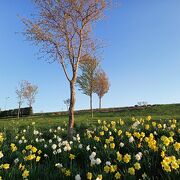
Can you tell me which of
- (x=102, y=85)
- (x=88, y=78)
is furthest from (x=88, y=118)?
(x=102, y=85)

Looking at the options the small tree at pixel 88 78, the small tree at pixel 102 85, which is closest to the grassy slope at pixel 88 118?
the small tree at pixel 88 78

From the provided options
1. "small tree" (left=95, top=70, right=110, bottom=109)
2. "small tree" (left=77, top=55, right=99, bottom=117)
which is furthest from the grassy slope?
"small tree" (left=95, top=70, right=110, bottom=109)

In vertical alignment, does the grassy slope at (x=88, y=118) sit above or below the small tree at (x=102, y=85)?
below

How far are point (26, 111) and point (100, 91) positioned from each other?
51.8 feet

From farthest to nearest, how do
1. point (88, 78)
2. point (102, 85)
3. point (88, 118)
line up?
1. point (102, 85)
2. point (88, 78)
3. point (88, 118)

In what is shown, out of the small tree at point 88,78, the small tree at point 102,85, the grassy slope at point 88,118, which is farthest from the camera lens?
the small tree at point 102,85

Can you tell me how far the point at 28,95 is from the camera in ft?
214

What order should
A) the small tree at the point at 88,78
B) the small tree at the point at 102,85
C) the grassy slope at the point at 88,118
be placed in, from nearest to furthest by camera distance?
the grassy slope at the point at 88,118 < the small tree at the point at 88,78 < the small tree at the point at 102,85

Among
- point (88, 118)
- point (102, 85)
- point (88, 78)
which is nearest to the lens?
point (88, 118)

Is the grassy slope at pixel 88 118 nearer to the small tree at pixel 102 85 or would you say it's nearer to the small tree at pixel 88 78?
the small tree at pixel 88 78

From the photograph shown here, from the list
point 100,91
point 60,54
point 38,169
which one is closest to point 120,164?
point 38,169

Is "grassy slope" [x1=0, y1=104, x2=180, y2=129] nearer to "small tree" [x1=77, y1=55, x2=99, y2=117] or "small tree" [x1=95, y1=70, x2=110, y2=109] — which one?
"small tree" [x1=77, y1=55, x2=99, y2=117]

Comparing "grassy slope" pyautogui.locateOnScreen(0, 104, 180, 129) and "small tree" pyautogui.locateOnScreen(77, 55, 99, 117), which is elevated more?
"small tree" pyautogui.locateOnScreen(77, 55, 99, 117)

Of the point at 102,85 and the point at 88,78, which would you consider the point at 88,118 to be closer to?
the point at 88,78
